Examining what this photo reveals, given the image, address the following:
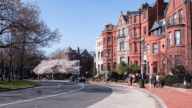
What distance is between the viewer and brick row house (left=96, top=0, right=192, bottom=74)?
28.2m

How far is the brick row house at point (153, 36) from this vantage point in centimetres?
2819

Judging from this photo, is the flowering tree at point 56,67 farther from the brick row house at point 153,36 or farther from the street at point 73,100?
the street at point 73,100

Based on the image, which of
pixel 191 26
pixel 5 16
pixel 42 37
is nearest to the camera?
pixel 5 16

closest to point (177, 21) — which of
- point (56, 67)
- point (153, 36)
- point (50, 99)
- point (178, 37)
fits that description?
point (178, 37)

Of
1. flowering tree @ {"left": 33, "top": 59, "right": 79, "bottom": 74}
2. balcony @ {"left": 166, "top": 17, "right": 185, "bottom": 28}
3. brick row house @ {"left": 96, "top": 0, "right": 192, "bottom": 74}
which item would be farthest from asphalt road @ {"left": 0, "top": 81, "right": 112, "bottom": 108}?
flowering tree @ {"left": 33, "top": 59, "right": 79, "bottom": 74}

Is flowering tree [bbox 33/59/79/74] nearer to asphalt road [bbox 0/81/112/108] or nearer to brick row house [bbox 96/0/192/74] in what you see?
brick row house [bbox 96/0/192/74]

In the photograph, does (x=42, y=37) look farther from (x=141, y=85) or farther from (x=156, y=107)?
(x=156, y=107)

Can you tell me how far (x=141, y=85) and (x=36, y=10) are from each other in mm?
15229

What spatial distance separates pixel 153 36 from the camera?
38.1 meters

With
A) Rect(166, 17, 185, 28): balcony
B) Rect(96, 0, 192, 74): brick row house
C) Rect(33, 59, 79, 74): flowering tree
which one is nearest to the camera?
Rect(96, 0, 192, 74): brick row house

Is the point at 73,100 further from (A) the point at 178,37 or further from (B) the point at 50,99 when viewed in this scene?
(A) the point at 178,37

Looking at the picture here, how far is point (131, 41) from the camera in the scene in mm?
44719

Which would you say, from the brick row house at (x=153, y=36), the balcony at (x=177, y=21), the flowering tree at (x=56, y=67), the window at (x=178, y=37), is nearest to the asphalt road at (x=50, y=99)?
the brick row house at (x=153, y=36)

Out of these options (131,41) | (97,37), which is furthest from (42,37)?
(97,37)
